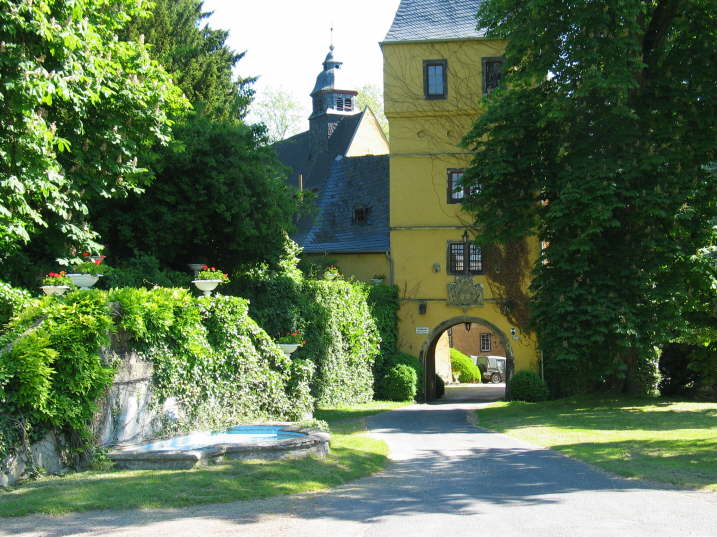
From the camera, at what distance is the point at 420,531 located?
8.02m

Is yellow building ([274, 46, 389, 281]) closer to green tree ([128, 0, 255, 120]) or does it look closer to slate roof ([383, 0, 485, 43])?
green tree ([128, 0, 255, 120])

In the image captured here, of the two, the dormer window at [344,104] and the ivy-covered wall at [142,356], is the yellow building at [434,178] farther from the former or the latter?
the dormer window at [344,104]

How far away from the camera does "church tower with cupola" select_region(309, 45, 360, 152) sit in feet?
168

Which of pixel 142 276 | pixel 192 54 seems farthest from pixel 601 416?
pixel 192 54

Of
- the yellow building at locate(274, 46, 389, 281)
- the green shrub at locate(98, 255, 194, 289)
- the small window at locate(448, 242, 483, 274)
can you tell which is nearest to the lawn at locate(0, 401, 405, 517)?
the green shrub at locate(98, 255, 194, 289)

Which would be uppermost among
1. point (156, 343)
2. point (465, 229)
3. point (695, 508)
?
point (465, 229)

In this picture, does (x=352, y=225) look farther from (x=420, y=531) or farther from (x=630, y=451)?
(x=420, y=531)

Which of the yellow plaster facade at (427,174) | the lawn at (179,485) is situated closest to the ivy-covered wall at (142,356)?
the lawn at (179,485)

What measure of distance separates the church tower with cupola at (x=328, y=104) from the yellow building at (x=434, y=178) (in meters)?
18.4

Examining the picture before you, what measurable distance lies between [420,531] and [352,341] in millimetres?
19072

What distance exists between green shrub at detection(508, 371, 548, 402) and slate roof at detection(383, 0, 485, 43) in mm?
12955

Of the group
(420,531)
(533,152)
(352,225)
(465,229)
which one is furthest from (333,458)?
(352,225)

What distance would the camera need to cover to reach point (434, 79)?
31844 mm

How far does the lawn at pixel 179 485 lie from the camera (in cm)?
884
